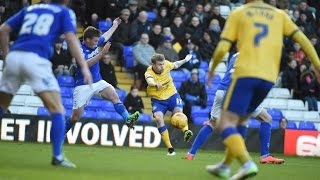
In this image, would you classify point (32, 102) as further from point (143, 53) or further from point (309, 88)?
point (309, 88)

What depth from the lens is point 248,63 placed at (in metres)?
8.91

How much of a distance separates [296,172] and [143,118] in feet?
30.3

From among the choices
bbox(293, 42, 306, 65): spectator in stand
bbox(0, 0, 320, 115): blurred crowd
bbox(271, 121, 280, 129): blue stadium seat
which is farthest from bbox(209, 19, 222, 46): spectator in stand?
bbox(271, 121, 280, 129): blue stadium seat

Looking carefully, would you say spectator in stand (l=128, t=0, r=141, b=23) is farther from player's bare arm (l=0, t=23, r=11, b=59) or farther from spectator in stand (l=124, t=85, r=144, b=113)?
player's bare arm (l=0, t=23, r=11, b=59)

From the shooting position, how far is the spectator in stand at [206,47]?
24119 millimetres

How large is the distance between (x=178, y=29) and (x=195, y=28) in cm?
61

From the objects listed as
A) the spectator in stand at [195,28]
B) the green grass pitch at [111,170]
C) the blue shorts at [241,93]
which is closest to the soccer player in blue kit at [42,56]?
Result: the green grass pitch at [111,170]

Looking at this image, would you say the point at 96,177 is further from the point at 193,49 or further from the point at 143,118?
the point at 193,49

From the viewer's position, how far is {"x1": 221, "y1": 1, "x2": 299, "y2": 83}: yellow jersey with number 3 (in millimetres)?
8938

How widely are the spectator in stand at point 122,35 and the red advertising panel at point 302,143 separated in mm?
5841

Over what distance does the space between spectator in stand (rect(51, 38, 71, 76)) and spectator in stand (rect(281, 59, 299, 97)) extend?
7209 millimetres

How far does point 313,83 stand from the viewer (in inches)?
958

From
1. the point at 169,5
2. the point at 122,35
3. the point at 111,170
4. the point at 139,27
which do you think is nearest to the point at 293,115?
the point at 169,5

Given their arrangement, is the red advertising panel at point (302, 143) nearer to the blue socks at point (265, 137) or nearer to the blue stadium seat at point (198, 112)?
the blue stadium seat at point (198, 112)
